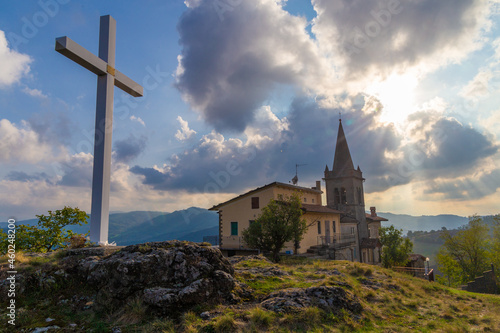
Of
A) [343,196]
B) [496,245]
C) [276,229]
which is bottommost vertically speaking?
[496,245]

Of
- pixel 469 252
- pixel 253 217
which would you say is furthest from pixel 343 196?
pixel 253 217

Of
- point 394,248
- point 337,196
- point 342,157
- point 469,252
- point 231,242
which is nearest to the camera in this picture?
point 231,242

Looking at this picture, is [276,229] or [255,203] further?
[255,203]

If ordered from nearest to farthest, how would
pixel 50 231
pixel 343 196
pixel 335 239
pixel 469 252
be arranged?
pixel 50 231
pixel 335 239
pixel 469 252
pixel 343 196

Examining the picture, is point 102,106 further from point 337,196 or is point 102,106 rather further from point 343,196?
point 337,196

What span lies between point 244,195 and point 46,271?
24.0m

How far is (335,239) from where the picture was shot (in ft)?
115

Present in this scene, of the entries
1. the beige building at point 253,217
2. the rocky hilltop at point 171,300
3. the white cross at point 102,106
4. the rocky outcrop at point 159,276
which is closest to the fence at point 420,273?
the beige building at point 253,217

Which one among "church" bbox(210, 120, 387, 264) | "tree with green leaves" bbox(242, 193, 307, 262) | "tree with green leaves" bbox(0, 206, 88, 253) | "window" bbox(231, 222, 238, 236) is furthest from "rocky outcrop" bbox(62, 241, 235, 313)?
"window" bbox(231, 222, 238, 236)

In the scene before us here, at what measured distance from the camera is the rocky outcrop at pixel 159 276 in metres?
5.66

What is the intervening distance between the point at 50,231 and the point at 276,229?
13.1m

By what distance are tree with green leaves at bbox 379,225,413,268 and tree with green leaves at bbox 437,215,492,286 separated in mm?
5274

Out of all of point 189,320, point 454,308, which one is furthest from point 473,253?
point 189,320

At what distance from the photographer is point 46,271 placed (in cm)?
624
